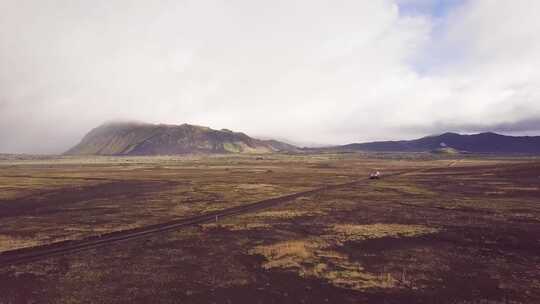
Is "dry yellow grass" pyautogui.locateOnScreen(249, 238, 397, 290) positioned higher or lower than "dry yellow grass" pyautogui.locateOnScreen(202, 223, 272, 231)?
lower

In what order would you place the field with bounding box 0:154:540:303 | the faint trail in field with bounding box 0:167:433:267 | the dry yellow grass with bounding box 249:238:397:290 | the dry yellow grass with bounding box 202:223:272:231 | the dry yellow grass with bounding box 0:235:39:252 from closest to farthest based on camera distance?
the field with bounding box 0:154:540:303 → the dry yellow grass with bounding box 249:238:397:290 → the faint trail in field with bounding box 0:167:433:267 → the dry yellow grass with bounding box 0:235:39:252 → the dry yellow grass with bounding box 202:223:272:231

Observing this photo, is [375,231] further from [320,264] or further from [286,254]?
[320,264]

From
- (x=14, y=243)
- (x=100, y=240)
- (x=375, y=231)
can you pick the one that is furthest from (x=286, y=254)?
(x=14, y=243)

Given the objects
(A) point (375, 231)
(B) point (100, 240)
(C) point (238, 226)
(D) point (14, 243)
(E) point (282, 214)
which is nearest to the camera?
(D) point (14, 243)

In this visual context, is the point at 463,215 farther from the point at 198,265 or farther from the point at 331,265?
the point at 198,265

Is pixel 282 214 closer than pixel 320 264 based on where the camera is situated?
No

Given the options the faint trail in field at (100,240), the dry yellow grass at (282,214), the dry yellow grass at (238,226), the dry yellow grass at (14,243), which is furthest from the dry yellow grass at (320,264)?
the dry yellow grass at (14,243)

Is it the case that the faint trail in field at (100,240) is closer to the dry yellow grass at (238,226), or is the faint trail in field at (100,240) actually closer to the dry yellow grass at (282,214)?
the dry yellow grass at (238,226)

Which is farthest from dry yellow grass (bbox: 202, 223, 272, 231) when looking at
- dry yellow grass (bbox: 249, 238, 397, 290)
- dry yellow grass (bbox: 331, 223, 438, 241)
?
dry yellow grass (bbox: 331, 223, 438, 241)

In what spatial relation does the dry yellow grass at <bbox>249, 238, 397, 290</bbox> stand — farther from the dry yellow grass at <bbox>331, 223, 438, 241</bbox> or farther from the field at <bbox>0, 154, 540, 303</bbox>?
the dry yellow grass at <bbox>331, 223, 438, 241</bbox>

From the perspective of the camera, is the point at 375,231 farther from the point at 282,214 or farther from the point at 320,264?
the point at 282,214

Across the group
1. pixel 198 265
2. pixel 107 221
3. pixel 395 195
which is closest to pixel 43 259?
pixel 198 265

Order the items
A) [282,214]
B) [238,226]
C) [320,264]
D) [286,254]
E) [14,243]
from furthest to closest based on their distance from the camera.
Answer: [282,214]
[238,226]
[14,243]
[286,254]
[320,264]

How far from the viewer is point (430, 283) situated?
61.8ft
